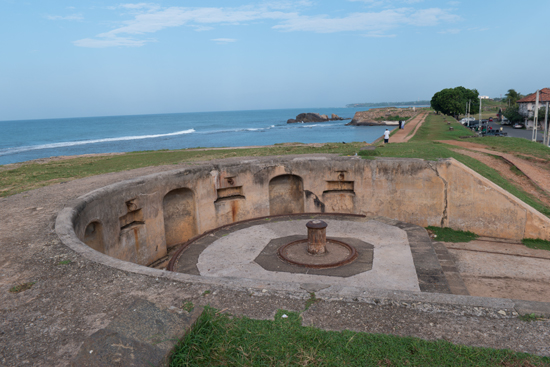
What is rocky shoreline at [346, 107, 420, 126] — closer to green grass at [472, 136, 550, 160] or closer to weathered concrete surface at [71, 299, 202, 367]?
green grass at [472, 136, 550, 160]

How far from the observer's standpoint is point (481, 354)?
3.78 m

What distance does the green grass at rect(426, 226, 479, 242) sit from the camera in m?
14.0

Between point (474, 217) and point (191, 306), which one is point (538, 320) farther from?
point (474, 217)

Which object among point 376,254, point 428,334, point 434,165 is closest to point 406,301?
point 428,334

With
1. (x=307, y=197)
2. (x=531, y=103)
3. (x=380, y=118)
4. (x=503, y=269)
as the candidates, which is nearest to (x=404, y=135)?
(x=307, y=197)

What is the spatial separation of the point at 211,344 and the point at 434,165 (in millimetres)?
13091

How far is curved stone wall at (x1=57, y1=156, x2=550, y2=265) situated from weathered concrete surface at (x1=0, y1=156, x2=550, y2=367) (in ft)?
19.7

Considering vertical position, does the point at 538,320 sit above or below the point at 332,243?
above

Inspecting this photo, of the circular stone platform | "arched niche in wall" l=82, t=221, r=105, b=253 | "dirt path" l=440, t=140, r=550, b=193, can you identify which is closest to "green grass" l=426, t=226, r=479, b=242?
the circular stone platform

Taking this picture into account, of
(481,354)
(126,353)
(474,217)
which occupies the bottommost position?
(474,217)

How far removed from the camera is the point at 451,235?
14328 millimetres

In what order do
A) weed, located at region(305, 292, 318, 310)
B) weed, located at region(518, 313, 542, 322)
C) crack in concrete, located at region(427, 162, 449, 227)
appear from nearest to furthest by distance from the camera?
weed, located at region(518, 313, 542, 322) → weed, located at region(305, 292, 318, 310) → crack in concrete, located at region(427, 162, 449, 227)

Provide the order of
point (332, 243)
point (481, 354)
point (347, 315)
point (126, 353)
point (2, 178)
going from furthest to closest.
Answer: point (2, 178) → point (332, 243) → point (347, 315) → point (481, 354) → point (126, 353)

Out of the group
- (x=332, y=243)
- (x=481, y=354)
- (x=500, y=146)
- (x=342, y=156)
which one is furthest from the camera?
(x=500, y=146)
